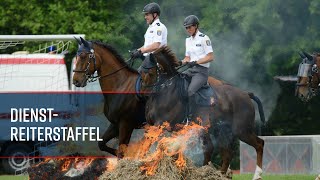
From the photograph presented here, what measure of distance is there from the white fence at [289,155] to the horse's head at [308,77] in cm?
354

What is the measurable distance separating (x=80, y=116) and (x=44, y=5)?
10879 mm

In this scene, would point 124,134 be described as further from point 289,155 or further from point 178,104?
point 289,155

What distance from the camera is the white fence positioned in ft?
65.3

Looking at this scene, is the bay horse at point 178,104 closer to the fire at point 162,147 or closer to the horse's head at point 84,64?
the horse's head at point 84,64

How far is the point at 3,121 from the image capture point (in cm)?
1498

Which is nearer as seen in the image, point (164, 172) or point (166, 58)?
point (164, 172)

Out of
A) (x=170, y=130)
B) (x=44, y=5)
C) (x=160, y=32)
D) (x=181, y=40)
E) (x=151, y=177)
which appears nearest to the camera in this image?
(x=151, y=177)

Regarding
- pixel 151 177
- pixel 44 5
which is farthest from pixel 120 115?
pixel 44 5

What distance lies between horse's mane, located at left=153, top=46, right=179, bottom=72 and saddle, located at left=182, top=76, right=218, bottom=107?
33 centimetres

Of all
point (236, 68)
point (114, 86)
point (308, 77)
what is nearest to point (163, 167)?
point (114, 86)

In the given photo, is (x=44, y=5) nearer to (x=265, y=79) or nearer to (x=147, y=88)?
(x=265, y=79)

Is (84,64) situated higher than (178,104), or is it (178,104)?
(84,64)

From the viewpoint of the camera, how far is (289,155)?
20297 millimetres

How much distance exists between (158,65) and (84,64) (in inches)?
45.0
